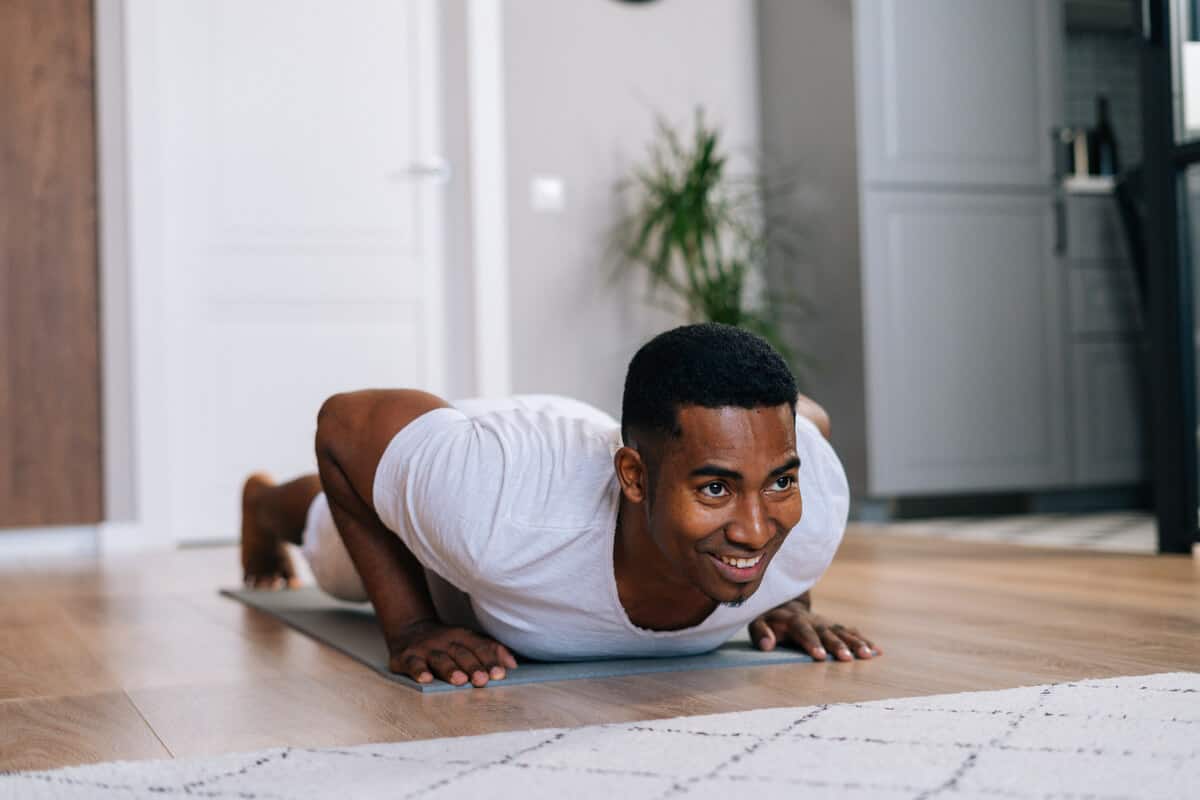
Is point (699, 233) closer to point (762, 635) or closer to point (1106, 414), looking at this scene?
point (1106, 414)

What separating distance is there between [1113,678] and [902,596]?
0.99m

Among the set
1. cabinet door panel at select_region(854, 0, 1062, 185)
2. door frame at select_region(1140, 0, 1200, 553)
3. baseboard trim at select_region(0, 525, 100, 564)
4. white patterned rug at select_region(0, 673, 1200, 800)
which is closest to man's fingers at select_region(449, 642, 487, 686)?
white patterned rug at select_region(0, 673, 1200, 800)

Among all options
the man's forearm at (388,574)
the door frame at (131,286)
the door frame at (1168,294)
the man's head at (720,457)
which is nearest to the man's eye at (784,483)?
the man's head at (720,457)

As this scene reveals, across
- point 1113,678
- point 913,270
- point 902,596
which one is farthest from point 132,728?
point 913,270

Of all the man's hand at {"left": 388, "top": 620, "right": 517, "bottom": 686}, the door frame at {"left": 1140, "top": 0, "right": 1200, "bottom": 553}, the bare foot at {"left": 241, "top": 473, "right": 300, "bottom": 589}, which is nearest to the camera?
the man's hand at {"left": 388, "top": 620, "right": 517, "bottom": 686}

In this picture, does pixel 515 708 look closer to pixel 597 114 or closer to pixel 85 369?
pixel 85 369

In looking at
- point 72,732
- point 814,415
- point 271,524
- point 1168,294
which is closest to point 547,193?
point 1168,294

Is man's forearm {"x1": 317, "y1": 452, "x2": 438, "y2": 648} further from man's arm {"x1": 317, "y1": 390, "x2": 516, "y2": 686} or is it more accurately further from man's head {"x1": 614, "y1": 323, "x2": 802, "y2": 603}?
man's head {"x1": 614, "y1": 323, "x2": 802, "y2": 603}

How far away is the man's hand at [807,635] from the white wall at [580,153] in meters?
2.89

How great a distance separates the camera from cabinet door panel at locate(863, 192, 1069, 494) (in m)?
4.62

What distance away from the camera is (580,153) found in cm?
496

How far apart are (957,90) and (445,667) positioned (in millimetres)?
3491

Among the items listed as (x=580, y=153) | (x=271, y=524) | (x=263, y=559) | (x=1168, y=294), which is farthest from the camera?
(x=580, y=153)

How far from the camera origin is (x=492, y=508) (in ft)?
5.43
